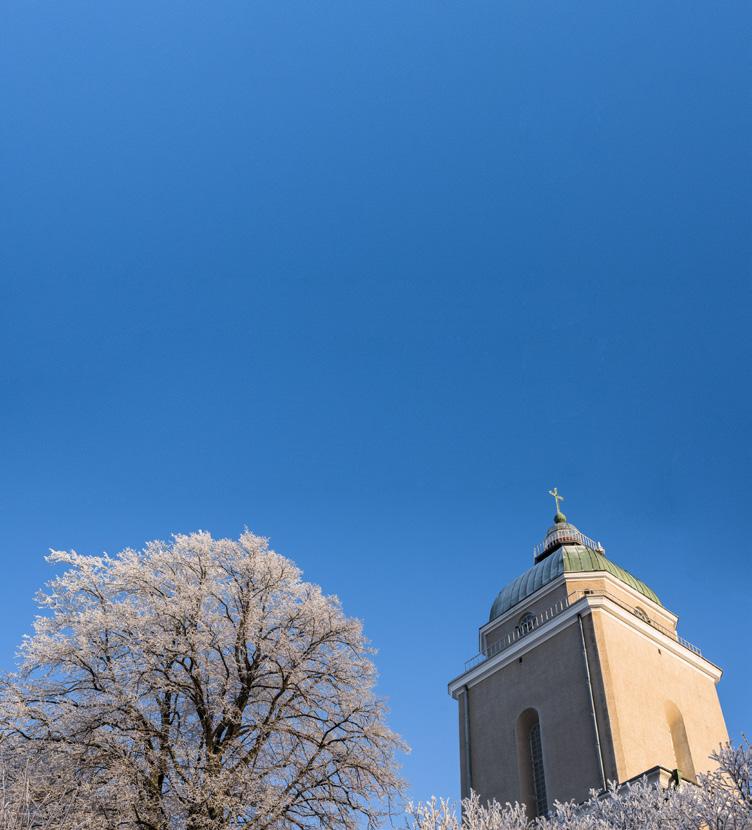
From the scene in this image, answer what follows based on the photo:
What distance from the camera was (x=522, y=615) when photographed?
29.2 metres

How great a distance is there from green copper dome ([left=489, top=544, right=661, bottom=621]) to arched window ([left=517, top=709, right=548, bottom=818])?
483cm

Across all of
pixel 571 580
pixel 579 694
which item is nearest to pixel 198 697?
pixel 579 694

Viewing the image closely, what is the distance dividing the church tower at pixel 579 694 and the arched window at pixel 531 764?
0.04 meters

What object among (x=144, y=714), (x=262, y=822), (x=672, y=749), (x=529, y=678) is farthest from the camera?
(x=529, y=678)

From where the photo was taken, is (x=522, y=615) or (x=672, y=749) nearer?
(x=672, y=749)

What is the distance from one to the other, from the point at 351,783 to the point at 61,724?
5.88 meters

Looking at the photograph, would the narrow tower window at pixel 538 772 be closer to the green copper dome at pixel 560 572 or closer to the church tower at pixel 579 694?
the church tower at pixel 579 694

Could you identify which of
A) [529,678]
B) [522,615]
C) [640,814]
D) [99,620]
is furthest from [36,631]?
[522,615]

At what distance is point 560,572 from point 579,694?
227 inches

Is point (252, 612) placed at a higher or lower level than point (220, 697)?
higher

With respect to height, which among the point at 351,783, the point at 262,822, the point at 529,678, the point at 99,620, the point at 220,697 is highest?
the point at 529,678

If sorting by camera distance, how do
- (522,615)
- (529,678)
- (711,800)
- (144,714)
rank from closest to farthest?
(711,800) → (144,714) → (529,678) → (522,615)

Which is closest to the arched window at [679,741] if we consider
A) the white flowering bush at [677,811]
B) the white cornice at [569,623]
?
the white cornice at [569,623]

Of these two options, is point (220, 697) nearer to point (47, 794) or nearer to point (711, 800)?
point (47, 794)
